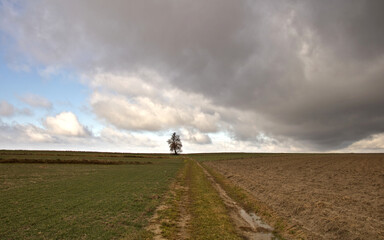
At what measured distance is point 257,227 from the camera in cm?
1295

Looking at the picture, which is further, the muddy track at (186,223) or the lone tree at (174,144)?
the lone tree at (174,144)

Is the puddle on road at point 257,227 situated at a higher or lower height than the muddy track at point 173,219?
lower

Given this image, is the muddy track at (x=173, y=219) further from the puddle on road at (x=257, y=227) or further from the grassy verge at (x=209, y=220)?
the puddle on road at (x=257, y=227)

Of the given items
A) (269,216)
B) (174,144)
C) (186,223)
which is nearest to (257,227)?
(269,216)

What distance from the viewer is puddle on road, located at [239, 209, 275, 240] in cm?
1145

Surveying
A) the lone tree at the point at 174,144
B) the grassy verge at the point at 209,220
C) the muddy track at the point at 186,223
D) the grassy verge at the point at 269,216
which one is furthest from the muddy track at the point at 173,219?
the lone tree at the point at 174,144

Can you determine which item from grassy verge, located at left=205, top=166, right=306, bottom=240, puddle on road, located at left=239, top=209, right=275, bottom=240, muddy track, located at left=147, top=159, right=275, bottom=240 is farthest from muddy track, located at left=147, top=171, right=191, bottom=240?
grassy verge, located at left=205, top=166, right=306, bottom=240

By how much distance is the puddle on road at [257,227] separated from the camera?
1145 centimetres

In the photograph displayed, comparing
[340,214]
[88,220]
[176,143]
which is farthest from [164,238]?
[176,143]

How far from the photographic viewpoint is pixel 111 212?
1425cm

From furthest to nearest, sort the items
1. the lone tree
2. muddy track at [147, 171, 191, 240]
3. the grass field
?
the lone tree
muddy track at [147, 171, 191, 240]
the grass field

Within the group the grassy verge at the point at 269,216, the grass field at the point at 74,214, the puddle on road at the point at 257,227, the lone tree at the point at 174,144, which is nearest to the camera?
the grass field at the point at 74,214

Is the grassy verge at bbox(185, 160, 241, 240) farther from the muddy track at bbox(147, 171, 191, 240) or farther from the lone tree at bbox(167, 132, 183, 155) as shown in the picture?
the lone tree at bbox(167, 132, 183, 155)

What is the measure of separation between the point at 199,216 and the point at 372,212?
1163 cm
